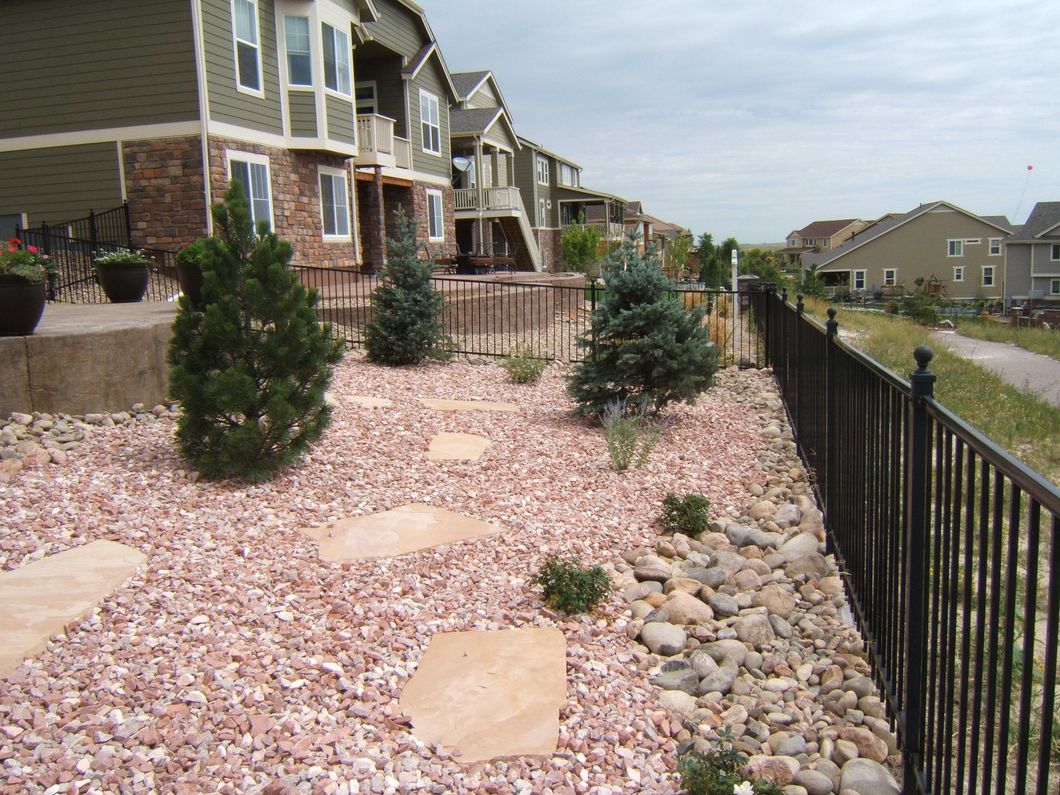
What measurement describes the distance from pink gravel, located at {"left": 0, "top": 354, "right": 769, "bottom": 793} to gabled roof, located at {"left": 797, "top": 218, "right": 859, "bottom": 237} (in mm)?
106239

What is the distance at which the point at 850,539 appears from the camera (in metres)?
4.21

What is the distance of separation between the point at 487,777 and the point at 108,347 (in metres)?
4.95

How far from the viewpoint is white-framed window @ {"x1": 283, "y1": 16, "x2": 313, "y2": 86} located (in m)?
16.6

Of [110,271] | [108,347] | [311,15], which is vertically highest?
[311,15]

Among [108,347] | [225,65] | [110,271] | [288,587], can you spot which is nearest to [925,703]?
[288,587]

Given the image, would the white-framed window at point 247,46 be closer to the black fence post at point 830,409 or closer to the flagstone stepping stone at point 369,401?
the flagstone stepping stone at point 369,401

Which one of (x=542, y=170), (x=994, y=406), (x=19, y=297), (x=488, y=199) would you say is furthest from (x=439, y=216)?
(x=542, y=170)

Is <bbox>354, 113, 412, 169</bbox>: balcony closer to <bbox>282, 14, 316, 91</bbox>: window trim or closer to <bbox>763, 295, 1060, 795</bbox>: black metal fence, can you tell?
<bbox>282, 14, 316, 91</bbox>: window trim

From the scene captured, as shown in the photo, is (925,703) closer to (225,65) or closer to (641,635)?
(641,635)

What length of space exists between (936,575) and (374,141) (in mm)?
19174

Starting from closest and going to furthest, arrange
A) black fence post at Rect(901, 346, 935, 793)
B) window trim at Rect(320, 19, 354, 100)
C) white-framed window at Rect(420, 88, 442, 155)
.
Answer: black fence post at Rect(901, 346, 935, 793) < window trim at Rect(320, 19, 354, 100) < white-framed window at Rect(420, 88, 442, 155)

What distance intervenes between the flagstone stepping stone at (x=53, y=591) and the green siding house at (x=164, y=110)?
11.7m

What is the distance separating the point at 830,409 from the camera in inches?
194

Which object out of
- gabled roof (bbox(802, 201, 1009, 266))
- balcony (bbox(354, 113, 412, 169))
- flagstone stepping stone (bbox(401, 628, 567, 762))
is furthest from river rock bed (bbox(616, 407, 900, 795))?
gabled roof (bbox(802, 201, 1009, 266))
